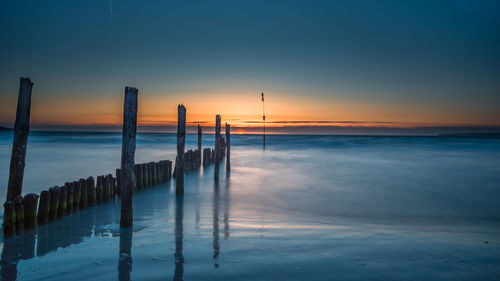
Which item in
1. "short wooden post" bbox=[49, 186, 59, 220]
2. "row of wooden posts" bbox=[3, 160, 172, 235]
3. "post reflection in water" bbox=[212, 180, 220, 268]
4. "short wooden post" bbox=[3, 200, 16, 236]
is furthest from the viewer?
"short wooden post" bbox=[49, 186, 59, 220]

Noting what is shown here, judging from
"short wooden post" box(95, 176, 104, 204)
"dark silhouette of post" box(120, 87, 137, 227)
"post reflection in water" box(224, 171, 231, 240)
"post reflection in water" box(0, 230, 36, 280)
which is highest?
"dark silhouette of post" box(120, 87, 137, 227)

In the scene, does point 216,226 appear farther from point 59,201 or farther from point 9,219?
point 9,219

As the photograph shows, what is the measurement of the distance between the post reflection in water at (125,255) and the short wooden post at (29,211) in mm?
1772

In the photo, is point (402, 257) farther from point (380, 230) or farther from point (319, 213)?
point (319, 213)

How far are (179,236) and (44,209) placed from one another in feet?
10.5

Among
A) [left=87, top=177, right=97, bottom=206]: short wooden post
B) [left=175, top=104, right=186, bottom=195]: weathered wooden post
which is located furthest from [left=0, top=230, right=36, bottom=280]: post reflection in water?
[left=175, top=104, right=186, bottom=195]: weathered wooden post

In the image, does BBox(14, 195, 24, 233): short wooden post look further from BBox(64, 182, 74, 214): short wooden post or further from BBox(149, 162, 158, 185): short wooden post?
BBox(149, 162, 158, 185): short wooden post

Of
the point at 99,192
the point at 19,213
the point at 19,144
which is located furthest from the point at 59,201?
the point at 99,192

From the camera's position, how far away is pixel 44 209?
269 inches

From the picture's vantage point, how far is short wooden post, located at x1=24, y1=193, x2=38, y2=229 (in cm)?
630

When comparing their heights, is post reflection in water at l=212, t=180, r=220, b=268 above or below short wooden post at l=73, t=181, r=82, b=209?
below

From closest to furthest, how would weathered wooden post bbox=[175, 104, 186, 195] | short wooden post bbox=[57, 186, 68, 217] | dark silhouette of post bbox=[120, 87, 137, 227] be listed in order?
dark silhouette of post bbox=[120, 87, 137, 227]
short wooden post bbox=[57, 186, 68, 217]
weathered wooden post bbox=[175, 104, 186, 195]

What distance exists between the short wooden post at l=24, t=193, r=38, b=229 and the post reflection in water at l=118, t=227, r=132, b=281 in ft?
5.81

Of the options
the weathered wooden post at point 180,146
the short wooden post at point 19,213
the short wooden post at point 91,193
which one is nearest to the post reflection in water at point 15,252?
the short wooden post at point 19,213
